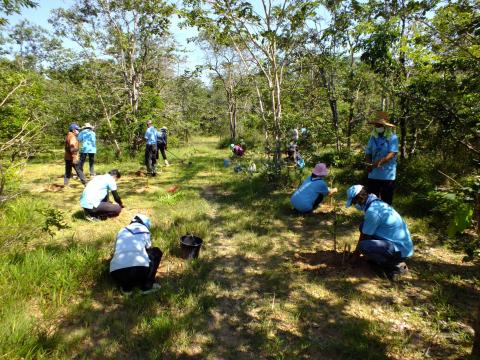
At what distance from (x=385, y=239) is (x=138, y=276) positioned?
3.11m

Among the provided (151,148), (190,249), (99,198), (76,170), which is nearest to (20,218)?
(99,198)

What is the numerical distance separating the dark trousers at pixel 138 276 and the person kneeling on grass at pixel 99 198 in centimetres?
249

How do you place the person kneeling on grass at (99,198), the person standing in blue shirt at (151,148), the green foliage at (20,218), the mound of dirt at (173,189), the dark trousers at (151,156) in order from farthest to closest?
the dark trousers at (151,156), the person standing in blue shirt at (151,148), the mound of dirt at (173,189), the person kneeling on grass at (99,198), the green foliage at (20,218)

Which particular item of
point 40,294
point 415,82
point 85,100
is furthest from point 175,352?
point 85,100

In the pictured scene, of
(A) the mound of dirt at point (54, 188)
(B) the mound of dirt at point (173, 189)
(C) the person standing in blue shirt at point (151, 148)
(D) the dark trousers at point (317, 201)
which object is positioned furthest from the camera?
(C) the person standing in blue shirt at point (151, 148)

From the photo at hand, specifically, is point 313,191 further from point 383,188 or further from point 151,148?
point 151,148

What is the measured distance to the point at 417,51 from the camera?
6094 mm

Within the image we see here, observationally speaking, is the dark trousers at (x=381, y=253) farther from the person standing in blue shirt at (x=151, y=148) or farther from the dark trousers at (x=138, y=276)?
the person standing in blue shirt at (x=151, y=148)

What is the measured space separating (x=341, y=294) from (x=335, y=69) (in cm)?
749

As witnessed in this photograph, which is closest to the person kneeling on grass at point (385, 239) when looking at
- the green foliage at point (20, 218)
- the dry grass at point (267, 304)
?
the dry grass at point (267, 304)

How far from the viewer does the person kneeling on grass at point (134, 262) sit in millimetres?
3650

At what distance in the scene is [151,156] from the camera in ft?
33.1

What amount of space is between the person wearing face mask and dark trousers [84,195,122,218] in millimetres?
4799

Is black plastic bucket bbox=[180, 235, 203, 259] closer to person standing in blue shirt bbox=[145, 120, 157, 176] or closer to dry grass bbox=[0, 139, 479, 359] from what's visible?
dry grass bbox=[0, 139, 479, 359]
